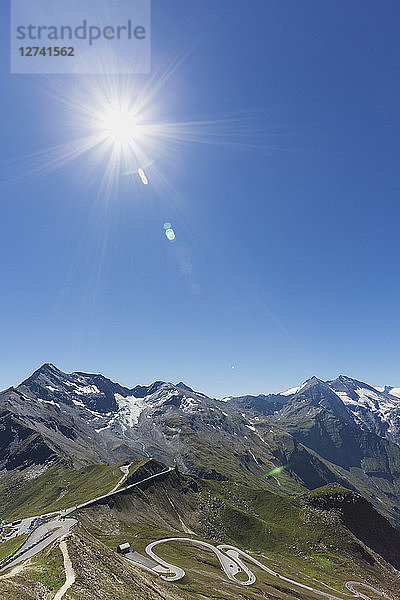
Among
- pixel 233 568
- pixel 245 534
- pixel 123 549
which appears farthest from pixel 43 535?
pixel 245 534

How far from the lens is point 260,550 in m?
157

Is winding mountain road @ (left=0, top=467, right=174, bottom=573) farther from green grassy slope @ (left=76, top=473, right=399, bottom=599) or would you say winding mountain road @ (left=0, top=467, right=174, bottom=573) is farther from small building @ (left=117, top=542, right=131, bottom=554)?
small building @ (left=117, top=542, right=131, bottom=554)

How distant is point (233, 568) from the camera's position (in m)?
115

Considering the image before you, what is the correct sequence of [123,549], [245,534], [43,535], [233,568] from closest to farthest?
[123,549]
[43,535]
[233,568]
[245,534]

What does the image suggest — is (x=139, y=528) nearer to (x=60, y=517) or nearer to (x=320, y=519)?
(x=60, y=517)

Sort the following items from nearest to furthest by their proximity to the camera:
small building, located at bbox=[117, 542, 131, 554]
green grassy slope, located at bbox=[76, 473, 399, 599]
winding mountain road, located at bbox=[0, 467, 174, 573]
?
winding mountain road, located at bbox=[0, 467, 174, 573]
small building, located at bbox=[117, 542, 131, 554]
green grassy slope, located at bbox=[76, 473, 399, 599]

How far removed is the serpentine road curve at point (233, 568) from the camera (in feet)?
306

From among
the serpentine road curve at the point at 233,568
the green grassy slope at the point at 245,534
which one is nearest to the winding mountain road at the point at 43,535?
the green grassy slope at the point at 245,534

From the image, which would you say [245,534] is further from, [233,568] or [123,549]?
[123,549]

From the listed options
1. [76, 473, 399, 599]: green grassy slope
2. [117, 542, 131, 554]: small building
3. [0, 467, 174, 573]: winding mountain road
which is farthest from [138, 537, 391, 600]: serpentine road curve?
[0, 467, 174, 573]: winding mountain road

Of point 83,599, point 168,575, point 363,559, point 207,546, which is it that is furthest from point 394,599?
point 83,599

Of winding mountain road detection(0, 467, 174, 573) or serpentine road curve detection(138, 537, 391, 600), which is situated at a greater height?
winding mountain road detection(0, 467, 174, 573)

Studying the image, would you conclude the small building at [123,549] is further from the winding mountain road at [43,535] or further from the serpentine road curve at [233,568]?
the winding mountain road at [43,535]

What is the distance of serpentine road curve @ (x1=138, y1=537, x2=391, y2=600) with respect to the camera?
93.2 m
